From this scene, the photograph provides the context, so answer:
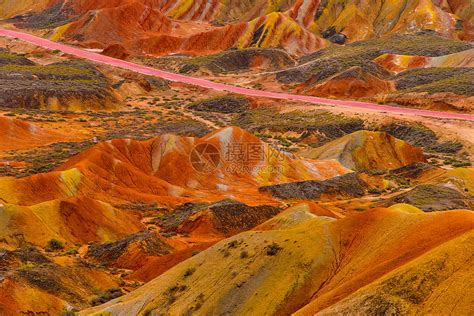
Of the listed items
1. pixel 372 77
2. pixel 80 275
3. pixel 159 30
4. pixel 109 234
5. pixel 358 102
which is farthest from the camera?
pixel 159 30

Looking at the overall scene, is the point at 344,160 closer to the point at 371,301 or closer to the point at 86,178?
the point at 86,178

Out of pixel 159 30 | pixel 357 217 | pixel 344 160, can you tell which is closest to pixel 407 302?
pixel 357 217

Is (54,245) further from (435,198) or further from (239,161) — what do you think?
(435,198)

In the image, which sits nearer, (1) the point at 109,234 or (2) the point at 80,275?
(2) the point at 80,275

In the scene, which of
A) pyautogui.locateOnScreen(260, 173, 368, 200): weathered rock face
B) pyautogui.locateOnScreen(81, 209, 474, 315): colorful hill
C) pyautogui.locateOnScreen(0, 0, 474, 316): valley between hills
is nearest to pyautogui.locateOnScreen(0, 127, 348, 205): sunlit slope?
pyautogui.locateOnScreen(0, 0, 474, 316): valley between hills

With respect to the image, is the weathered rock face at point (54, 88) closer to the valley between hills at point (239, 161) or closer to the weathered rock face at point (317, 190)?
the valley between hills at point (239, 161)

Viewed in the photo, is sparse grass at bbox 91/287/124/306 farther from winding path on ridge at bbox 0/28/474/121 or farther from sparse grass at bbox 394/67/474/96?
sparse grass at bbox 394/67/474/96

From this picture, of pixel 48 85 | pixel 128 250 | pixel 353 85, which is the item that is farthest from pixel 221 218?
pixel 353 85
